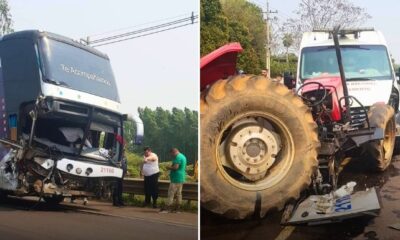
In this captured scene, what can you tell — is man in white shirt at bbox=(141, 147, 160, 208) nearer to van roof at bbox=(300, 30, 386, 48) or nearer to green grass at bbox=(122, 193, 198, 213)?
green grass at bbox=(122, 193, 198, 213)

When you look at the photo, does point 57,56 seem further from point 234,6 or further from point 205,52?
point 234,6

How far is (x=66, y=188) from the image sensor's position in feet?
7.34

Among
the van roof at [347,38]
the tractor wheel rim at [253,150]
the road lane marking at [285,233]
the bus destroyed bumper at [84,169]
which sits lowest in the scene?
the road lane marking at [285,233]

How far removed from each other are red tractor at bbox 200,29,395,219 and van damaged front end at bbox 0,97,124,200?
1.69 ft

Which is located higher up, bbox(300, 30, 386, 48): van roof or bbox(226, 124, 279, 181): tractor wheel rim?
bbox(300, 30, 386, 48): van roof

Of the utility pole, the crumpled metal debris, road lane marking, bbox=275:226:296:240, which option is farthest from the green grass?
the utility pole

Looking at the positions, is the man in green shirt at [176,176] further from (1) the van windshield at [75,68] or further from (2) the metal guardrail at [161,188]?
(1) the van windshield at [75,68]

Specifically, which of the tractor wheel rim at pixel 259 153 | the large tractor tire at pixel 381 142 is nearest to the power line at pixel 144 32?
the tractor wheel rim at pixel 259 153

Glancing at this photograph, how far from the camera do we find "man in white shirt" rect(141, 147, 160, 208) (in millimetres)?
2061

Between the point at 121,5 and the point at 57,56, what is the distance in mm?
461

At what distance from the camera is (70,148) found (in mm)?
2227

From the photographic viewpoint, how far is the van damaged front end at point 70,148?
2.18 meters

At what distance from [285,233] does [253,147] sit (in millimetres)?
453

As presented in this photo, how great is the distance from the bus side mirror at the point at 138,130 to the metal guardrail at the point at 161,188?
0.19 meters
